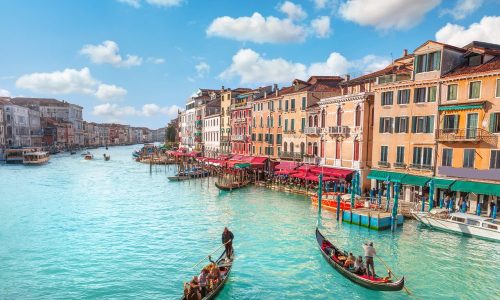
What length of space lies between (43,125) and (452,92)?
407ft

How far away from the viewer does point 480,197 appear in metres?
23.6

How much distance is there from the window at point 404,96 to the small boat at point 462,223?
9.47 m

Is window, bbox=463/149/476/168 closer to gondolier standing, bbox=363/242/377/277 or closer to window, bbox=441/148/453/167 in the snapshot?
window, bbox=441/148/453/167

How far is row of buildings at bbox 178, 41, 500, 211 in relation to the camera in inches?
912

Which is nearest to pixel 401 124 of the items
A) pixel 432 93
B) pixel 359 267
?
pixel 432 93

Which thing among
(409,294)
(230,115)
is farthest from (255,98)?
(409,294)

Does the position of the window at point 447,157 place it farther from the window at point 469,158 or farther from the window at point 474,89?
the window at point 474,89

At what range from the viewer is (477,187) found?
22.9 meters

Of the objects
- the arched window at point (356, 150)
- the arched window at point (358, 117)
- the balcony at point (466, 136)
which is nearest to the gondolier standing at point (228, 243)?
the balcony at point (466, 136)

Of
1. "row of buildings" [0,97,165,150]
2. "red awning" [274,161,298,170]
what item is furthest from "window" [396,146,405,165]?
"row of buildings" [0,97,165,150]

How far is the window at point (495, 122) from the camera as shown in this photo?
73.4 feet

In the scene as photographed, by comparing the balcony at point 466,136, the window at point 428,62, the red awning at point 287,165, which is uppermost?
the window at point 428,62

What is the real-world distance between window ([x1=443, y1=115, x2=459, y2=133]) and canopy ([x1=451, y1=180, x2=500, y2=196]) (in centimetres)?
379

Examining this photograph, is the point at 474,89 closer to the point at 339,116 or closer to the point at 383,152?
the point at 383,152
